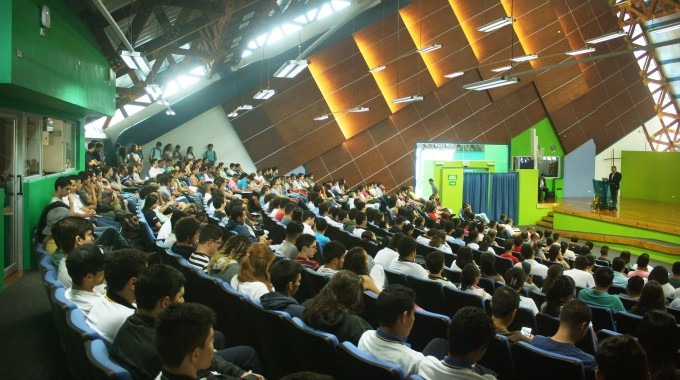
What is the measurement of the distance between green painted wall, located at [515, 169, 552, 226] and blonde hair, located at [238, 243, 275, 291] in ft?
50.6

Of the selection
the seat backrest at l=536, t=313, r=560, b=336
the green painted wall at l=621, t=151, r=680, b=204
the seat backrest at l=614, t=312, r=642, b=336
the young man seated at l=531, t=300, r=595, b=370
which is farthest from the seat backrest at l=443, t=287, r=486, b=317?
the green painted wall at l=621, t=151, r=680, b=204

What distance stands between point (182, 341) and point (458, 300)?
283 centimetres

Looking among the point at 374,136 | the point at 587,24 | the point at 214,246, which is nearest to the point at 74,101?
the point at 214,246

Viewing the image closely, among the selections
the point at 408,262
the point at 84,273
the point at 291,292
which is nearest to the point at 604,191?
the point at 408,262

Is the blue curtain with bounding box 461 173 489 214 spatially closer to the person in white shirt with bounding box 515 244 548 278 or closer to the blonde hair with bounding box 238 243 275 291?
the person in white shirt with bounding box 515 244 548 278

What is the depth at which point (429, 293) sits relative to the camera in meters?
4.90

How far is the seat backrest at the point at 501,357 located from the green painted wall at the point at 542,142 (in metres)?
18.4

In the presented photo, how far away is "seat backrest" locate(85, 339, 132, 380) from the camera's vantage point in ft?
7.05

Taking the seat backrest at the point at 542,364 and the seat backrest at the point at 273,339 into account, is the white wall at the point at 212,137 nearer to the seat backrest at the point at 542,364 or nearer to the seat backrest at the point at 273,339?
the seat backrest at the point at 273,339

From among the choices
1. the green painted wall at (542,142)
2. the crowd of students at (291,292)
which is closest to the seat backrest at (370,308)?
the crowd of students at (291,292)

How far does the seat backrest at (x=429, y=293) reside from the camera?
4.78 meters

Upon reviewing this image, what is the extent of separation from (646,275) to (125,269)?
19.9 ft

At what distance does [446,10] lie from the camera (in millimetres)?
19391

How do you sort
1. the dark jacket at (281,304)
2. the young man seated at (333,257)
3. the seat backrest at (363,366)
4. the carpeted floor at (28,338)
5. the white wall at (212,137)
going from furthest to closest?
the white wall at (212,137) < the young man seated at (333,257) < the carpeted floor at (28,338) < the dark jacket at (281,304) < the seat backrest at (363,366)
